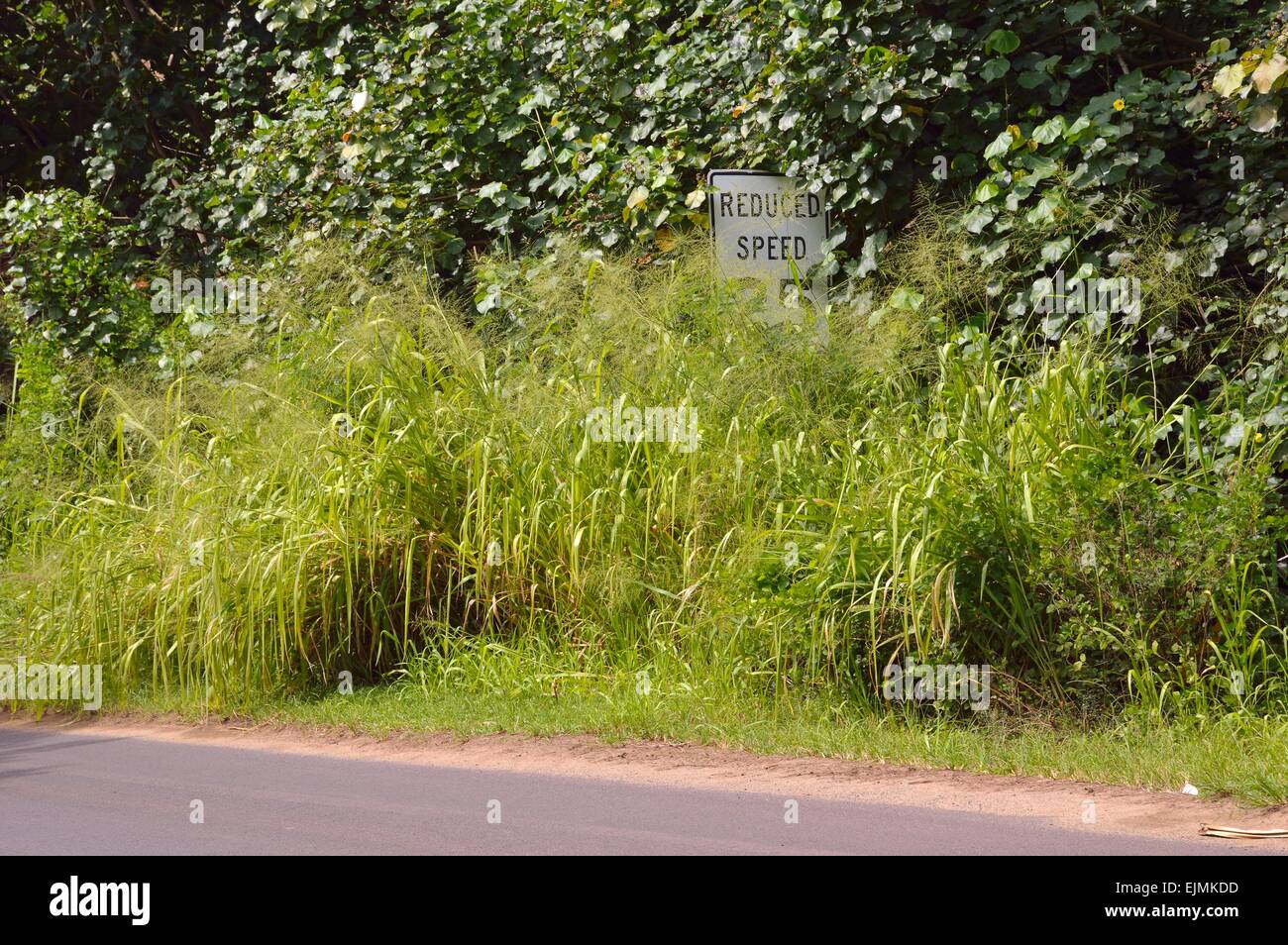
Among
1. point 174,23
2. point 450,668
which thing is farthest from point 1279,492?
point 174,23

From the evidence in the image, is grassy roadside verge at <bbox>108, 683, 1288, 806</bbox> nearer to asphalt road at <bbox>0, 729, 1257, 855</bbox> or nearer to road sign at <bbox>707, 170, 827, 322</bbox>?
asphalt road at <bbox>0, 729, 1257, 855</bbox>

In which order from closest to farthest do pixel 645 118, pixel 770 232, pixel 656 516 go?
pixel 656 516 < pixel 770 232 < pixel 645 118

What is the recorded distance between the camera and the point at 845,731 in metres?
6.88

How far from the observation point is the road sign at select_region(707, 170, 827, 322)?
384 inches

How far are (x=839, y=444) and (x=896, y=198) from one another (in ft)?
8.11

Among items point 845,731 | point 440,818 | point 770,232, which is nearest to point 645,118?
point 770,232

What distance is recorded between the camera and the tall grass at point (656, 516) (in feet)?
22.7

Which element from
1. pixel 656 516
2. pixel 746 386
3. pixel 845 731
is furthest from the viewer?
pixel 746 386

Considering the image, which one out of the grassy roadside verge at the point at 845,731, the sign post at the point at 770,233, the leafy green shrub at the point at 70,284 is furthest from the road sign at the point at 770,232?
the leafy green shrub at the point at 70,284

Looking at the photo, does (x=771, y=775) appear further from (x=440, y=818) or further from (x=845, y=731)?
(x=440, y=818)

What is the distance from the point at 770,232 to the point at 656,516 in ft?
8.78

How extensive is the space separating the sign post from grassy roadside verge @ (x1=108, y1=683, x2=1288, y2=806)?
10.4 feet

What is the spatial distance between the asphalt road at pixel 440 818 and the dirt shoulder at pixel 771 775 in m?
0.15

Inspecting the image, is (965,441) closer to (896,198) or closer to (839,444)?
(839,444)
